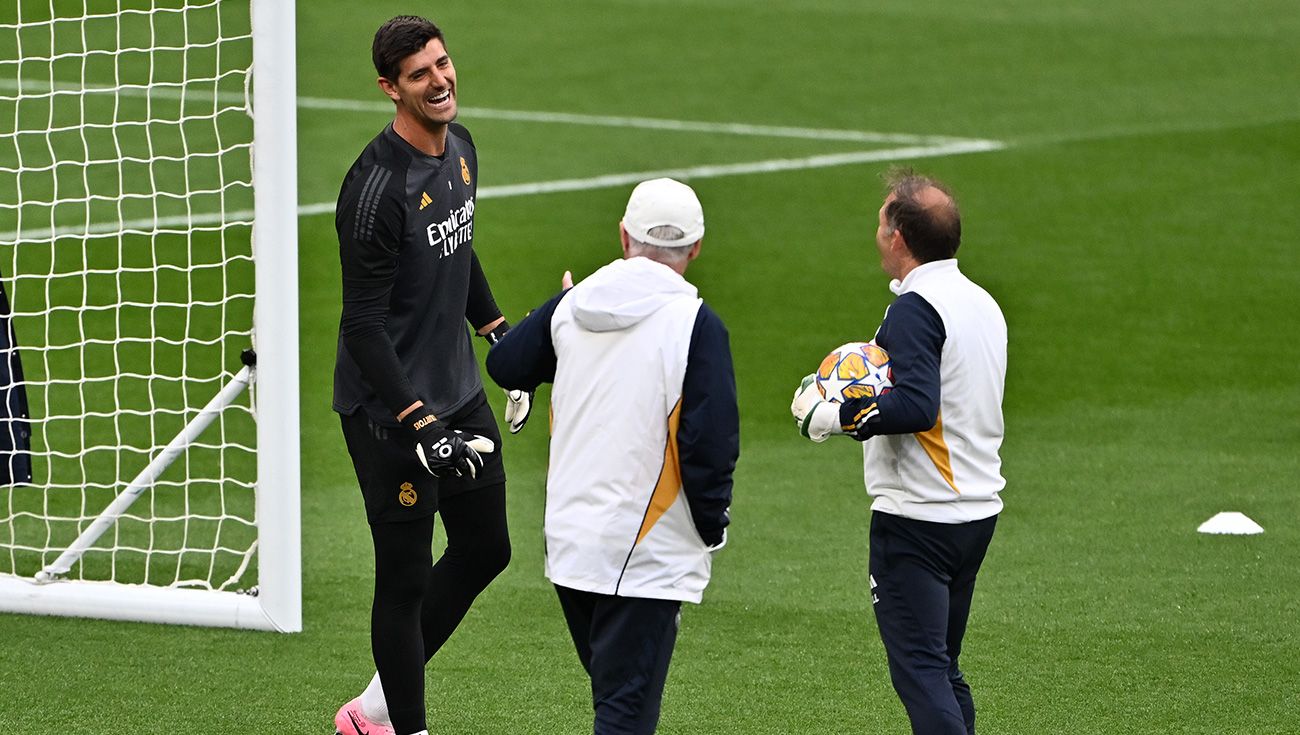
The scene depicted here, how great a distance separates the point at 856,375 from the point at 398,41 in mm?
1416

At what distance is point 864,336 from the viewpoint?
1116cm

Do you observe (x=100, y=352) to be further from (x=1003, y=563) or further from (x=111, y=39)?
(x=111, y=39)

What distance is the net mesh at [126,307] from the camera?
6.80 meters

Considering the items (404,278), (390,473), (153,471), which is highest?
(404,278)

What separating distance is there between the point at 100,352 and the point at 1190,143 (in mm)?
10344

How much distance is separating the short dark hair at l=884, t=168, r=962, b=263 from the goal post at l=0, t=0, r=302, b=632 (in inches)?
90.2

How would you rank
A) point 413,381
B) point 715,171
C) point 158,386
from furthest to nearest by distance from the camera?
point 715,171 < point 158,386 < point 413,381

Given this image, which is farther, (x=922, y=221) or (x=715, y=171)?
(x=715, y=171)

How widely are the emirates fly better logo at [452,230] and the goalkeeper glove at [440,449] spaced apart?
0.45m

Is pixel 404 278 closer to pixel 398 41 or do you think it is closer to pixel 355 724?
pixel 398 41

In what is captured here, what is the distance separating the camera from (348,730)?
17.0 feet

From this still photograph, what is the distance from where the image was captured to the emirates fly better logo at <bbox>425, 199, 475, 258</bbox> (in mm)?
4746

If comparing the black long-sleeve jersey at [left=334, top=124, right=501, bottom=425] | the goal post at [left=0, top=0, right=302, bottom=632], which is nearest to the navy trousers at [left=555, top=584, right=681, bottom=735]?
the black long-sleeve jersey at [left=334, top=124, right=501, bottom=425]

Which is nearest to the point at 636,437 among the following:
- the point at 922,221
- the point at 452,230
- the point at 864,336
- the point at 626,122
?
the point at 922,221
